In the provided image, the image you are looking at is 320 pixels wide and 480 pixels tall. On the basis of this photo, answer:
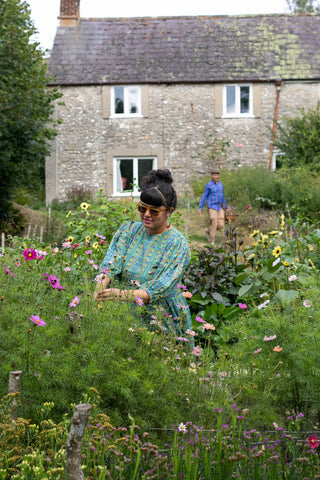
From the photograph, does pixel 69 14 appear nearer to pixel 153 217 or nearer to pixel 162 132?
pixel 162 132

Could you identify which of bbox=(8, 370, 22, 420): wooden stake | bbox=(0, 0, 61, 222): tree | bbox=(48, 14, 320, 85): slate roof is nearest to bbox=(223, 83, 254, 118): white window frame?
bbox=(48, 14, 320, 85): slate roof

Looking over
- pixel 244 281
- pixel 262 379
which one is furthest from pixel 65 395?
pixel 244 281

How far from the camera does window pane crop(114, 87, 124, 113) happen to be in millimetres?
19016

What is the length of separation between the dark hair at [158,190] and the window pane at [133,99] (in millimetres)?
15839

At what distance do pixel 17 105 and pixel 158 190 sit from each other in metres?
9.45

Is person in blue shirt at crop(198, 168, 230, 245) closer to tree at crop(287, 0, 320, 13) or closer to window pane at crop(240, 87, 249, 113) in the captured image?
window pane at crop(240, 87, 249, 113)

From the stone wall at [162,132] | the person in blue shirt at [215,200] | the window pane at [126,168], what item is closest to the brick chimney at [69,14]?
the stone wall at [162,132]

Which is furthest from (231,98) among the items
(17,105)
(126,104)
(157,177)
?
(157,177)

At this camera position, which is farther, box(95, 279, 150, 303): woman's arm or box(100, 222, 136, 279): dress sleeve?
box(100, 222, 136, 279): dress sleeve

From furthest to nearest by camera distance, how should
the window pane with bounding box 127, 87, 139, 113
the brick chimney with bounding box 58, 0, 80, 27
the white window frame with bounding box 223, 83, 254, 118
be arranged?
the brick chimney with bounding box 58, 0, 80, 27
the window pane with bounding box 127, 87, 139, 113
the white window frame with bounding box 223, 83, 254, 118

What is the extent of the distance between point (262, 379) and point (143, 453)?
3.12ft

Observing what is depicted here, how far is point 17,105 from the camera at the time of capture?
12.1m

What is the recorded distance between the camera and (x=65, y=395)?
2473mm

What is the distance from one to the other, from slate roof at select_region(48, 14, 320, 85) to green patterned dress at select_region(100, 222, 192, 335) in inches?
619
